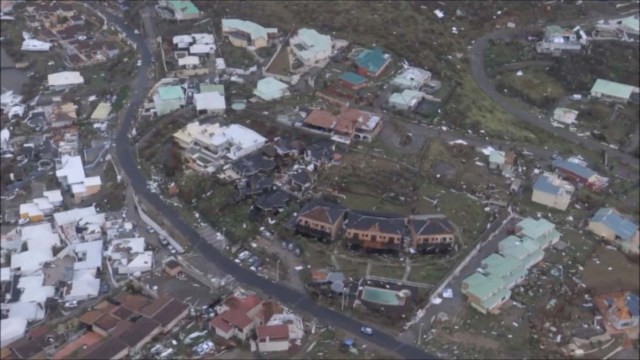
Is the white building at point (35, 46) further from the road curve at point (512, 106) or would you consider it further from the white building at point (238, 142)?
the road curve at point (512, 106)

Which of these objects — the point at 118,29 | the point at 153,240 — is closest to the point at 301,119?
the point at 153,240

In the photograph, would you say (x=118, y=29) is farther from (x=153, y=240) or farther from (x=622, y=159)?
(x=622, y=159)

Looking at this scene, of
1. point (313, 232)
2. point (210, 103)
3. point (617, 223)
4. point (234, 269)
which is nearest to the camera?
point (234, 269)

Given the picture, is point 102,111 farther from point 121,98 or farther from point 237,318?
point 237,318

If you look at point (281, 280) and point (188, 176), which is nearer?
point (281, 280)

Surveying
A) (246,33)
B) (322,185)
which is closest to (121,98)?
(246,33)

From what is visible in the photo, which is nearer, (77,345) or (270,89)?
(77,345)
